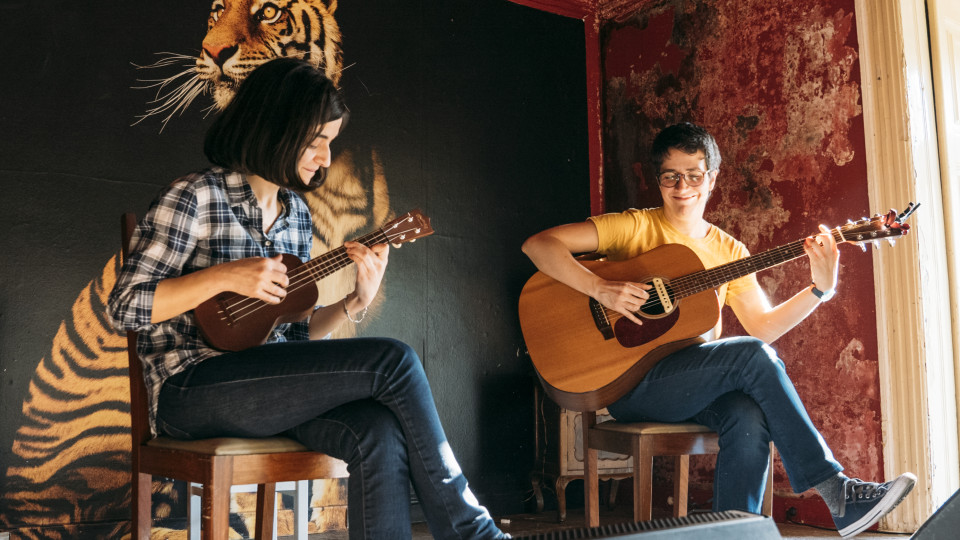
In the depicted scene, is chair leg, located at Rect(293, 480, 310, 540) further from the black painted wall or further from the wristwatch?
the wristwatch

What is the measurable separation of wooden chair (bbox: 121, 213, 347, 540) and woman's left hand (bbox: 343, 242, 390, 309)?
368 millimetres

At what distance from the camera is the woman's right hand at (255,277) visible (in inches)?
58.6

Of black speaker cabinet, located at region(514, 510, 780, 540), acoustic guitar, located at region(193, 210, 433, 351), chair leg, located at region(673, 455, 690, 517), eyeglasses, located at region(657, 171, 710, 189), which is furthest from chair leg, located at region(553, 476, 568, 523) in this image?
black speaker cabinet, located at region(514, 510, 780, 540)

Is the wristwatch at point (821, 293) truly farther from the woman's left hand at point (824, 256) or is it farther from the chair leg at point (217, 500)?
the chair leg at point (217, 500)

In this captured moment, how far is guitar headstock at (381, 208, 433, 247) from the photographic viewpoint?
68.8 inches

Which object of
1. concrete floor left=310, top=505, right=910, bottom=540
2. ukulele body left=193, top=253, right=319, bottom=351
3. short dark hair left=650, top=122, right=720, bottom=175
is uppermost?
short dark hair left=650, top=122, right=720, bottom=175

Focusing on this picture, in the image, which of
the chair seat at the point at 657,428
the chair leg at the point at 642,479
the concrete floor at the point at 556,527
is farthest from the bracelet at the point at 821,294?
the concrete floor at the point at 556,527

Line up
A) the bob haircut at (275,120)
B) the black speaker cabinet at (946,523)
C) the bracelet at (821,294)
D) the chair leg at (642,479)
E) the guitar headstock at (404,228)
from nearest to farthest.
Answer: the black speaker cabinet at (946,523) < the bob haircut at (275,120) < the guitar headstock at (404,228) < the chair leg at (642,479) < the bracelet at (821,294)

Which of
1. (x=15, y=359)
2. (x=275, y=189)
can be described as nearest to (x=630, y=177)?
(x=275, y=189)

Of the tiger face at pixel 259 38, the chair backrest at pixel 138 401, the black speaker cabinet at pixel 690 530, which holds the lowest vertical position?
the black speaker cabinet at pixel 690 530

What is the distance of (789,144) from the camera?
122 inches

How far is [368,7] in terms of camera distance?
11.1ft

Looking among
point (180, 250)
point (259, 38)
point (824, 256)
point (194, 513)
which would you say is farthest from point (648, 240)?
point (259, 38)

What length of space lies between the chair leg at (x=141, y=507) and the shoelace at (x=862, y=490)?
152 cm
